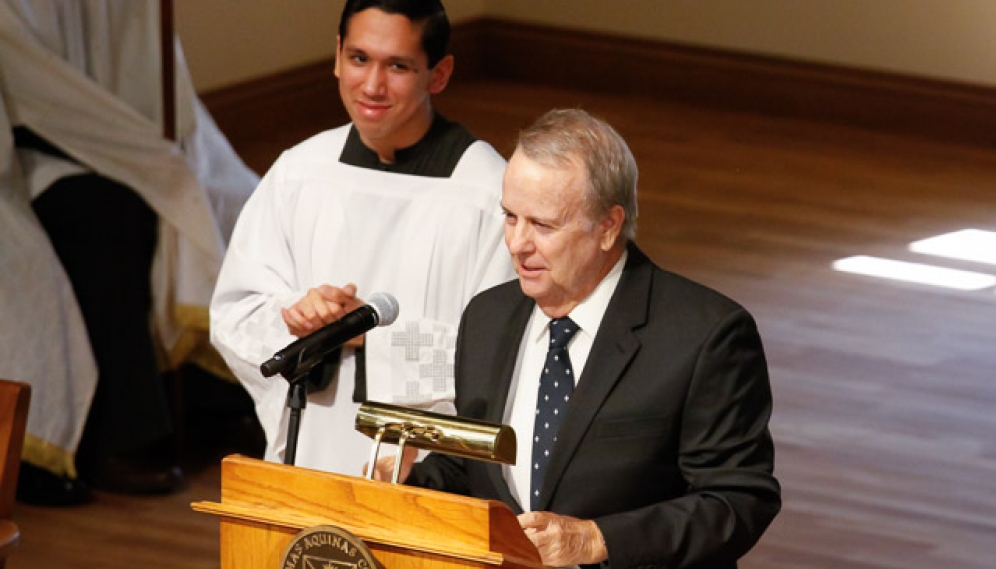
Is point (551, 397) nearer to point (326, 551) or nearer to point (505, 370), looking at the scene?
point (505, 370)

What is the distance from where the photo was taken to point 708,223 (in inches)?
331

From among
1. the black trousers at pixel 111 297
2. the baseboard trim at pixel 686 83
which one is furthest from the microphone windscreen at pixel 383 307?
the baseboard trim at pixel 686 83

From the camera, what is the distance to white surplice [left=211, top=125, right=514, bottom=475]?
3678 mm

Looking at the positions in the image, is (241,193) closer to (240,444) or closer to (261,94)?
(240,444)

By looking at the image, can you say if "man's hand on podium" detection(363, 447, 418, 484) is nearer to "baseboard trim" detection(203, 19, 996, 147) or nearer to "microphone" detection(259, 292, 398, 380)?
"microphone" detection(259, 292, 398, 380)

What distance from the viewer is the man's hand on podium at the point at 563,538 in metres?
2.56

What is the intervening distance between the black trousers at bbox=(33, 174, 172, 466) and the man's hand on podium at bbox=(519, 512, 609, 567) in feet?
9.95

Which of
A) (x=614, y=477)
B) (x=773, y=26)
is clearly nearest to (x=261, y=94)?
(x=773, y=26)

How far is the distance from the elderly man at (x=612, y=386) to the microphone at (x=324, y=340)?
21 centimetres

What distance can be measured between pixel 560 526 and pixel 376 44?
1238 mm

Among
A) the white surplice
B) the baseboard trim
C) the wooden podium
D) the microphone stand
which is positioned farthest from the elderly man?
the baseboard trim

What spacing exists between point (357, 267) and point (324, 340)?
1036 millimetres


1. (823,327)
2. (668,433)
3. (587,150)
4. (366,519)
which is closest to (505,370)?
(668,433)

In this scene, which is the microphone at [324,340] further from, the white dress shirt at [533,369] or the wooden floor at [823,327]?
the wooden floor at [823,327]
